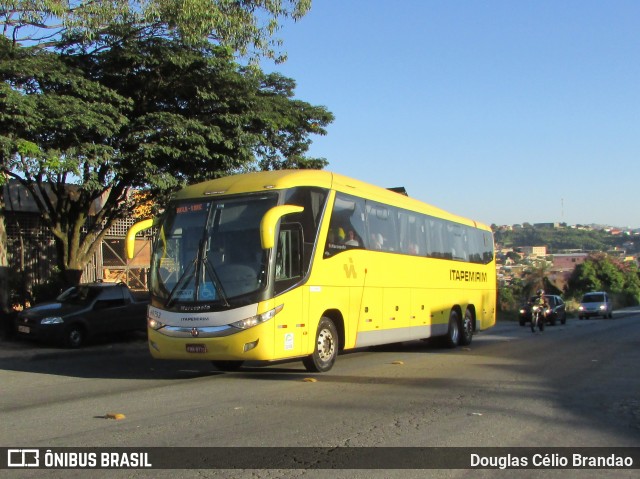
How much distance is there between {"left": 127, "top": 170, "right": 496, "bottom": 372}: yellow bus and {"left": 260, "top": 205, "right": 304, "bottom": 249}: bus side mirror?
17 mm

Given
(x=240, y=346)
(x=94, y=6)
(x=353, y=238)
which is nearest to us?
(x=240, y=346)

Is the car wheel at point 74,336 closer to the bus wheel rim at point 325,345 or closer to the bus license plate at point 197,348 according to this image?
the bus license plate at point 197,348

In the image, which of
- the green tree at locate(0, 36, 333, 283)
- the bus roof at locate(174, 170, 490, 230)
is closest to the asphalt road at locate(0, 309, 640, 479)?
the bus roof at locate(174, 170, 490, 230)

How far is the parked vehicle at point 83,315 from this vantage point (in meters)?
16.4

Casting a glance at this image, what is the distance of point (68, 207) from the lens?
842 inches

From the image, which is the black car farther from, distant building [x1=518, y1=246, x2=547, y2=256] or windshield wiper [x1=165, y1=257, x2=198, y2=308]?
distant building [x1=518, y1=246, x2=547, y2=256]

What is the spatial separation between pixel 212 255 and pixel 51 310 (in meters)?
7.89

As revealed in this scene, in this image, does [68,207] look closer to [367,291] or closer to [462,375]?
[367,291]

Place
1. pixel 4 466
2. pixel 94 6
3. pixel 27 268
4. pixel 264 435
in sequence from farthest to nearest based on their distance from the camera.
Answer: pixel 27 268 < pixel 94 6 < pixel 264 435 < pixel 4 466

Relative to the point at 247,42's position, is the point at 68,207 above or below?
below

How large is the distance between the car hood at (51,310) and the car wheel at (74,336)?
1.32 feet

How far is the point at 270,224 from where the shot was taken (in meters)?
9.77

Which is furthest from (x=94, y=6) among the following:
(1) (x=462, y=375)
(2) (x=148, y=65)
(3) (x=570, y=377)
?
(3) (x=570, y=377)

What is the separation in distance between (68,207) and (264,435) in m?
16.5
